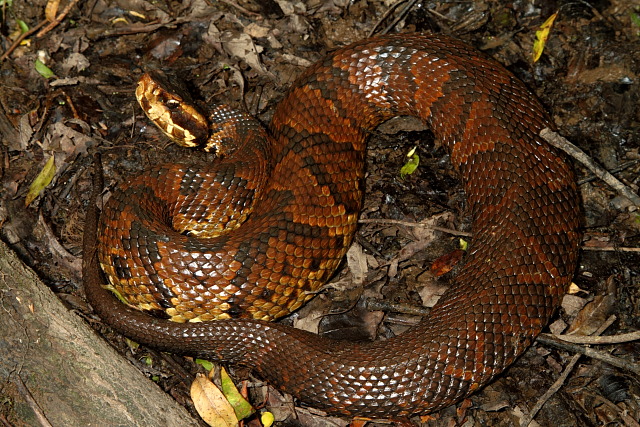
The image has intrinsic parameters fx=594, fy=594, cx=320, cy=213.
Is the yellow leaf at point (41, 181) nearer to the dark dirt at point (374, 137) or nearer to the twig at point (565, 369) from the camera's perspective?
the dark dirt at point (374, 137)

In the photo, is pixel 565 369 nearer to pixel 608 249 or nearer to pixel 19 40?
pixel 608 249

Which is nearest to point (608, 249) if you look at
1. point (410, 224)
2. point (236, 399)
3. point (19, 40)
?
point (410, 224)

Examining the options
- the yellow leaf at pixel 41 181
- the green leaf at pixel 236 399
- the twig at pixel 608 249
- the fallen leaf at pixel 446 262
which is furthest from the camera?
the yellow leaf at pixel 41 181

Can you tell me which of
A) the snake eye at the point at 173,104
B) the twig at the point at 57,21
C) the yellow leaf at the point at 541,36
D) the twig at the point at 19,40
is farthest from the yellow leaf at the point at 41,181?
the yellow leaf at the point at 541,36

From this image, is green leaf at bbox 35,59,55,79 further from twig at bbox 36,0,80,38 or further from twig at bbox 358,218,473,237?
twig at bbox 358,218,473,237

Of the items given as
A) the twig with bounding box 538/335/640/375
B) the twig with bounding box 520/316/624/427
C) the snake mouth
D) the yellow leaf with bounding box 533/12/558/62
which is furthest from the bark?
the yellow leaf with bounding box 533/12/558/62
